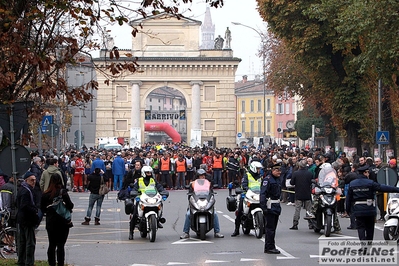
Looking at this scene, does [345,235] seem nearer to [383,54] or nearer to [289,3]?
[383,54]

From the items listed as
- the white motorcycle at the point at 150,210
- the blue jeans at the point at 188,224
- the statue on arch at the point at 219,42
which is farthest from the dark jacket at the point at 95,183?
the statue on arch at the point at 219,42

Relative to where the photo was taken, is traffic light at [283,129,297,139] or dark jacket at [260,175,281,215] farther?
traffic light at [283,129,297,139]

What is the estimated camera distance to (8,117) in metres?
14.9

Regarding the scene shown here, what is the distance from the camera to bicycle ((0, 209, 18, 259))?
1561 centimetres

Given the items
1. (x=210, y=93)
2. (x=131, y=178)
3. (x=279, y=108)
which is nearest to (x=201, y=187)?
(x=131, y=178)

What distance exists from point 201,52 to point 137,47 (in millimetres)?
6002

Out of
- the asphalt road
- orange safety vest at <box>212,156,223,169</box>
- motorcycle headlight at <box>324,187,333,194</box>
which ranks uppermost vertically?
orange safety vest at <box>212,156,223,169</box>

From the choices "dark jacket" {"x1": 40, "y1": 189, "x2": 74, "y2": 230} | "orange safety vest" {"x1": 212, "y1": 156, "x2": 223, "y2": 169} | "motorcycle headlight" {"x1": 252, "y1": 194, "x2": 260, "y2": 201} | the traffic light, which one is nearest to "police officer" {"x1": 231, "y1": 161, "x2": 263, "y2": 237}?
"motorcycle headlight" {"x1": 252, "y1": 194, "x2": 260, "y2": 201}

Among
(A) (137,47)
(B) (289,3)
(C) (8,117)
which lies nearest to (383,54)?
(B) (289,3)

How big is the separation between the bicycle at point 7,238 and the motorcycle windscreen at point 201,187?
4.12m

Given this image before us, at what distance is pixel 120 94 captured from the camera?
8300 cm

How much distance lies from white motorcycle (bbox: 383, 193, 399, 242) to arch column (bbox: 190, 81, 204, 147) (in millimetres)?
64418

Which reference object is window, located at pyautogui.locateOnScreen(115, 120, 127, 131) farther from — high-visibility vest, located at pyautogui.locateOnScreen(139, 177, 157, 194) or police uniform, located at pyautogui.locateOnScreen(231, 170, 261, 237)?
high-visibility vest, located at pyautogui.locateOnScreen(139, 177, 157, 194)

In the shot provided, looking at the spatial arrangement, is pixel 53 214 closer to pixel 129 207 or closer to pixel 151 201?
pixel 151 201
